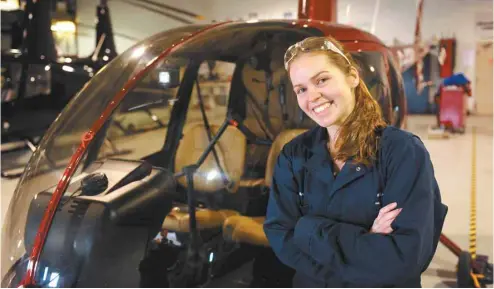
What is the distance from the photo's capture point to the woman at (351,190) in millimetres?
988

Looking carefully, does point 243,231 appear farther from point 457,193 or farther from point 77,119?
point 457,193

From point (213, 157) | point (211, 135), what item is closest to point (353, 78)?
point (213, 157)

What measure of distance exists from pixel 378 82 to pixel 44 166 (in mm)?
1286

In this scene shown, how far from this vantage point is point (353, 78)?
3.48 feet

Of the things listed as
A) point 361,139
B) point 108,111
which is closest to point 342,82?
point 361,139

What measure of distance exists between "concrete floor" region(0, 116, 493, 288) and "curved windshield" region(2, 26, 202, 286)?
0.99m

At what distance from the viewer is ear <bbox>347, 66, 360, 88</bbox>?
105 cm

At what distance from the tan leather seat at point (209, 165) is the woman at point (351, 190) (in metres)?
0.91

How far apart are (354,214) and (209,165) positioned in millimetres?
1217

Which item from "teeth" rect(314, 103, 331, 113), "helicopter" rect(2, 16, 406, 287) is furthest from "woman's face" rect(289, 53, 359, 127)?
"helicopter" rect(2, 16, 406, 287)

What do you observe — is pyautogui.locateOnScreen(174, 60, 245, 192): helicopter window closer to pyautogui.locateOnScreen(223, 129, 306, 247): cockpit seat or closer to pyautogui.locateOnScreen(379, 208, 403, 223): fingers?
pyautogui.locateOnScreen(223, 129, 306, 247): cockpit seat

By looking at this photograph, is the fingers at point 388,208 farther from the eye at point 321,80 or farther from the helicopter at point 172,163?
the helicopter at point 172,163

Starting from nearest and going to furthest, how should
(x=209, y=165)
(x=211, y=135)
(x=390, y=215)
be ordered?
(x=390, y=215) → (x=209, y=165) → (x=211, y=135)

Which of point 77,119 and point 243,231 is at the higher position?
point 77,119
